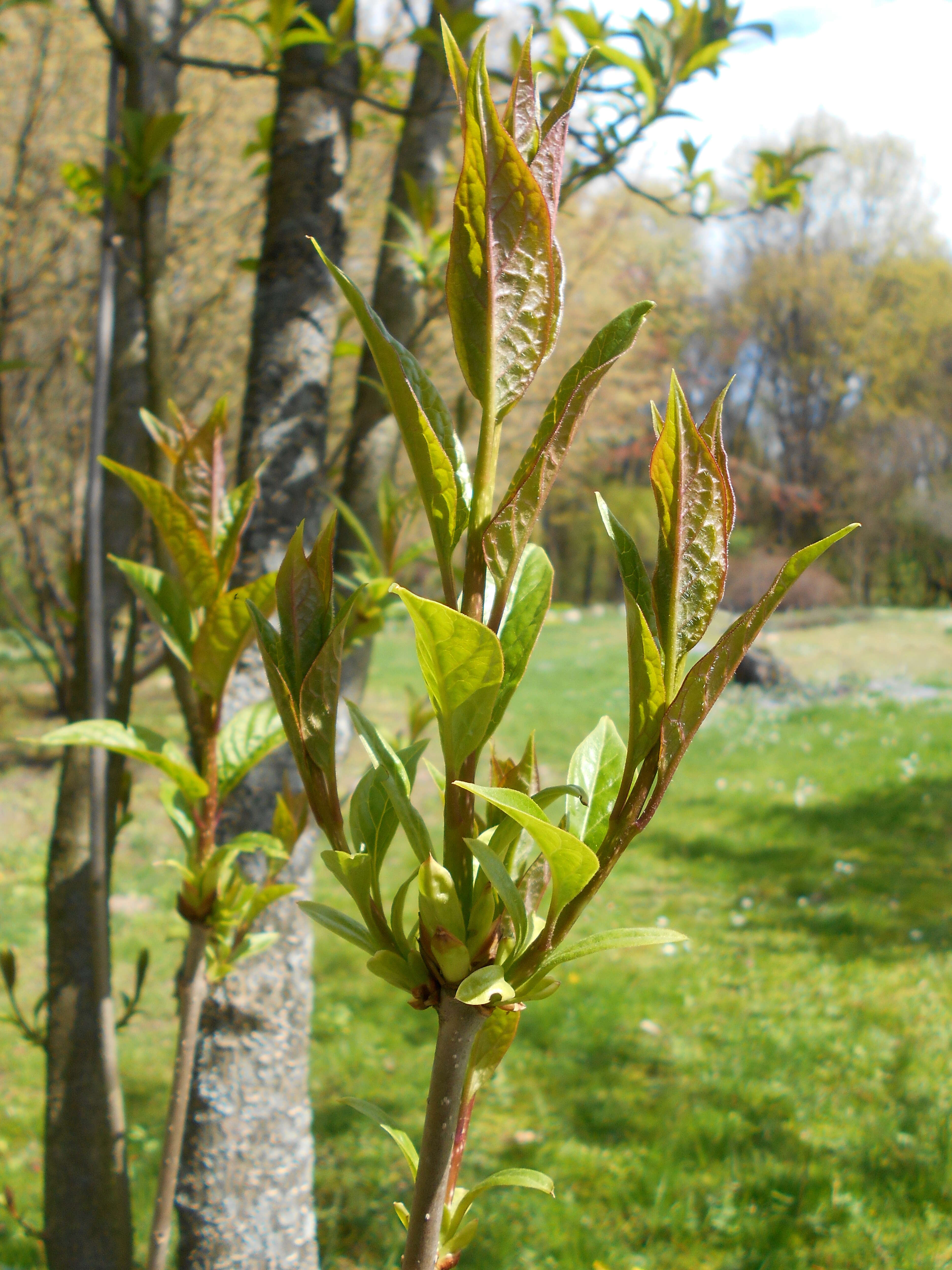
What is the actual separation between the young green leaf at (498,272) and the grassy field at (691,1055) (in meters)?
1.50

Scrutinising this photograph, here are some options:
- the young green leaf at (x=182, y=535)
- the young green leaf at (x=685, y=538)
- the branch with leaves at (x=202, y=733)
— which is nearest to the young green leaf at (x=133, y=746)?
the branch with leaves at (x=202, y=733)

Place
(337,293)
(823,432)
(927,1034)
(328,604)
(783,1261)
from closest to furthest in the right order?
1. (328,604)
2. (337,293)
3. (783,1261)
4. (927,1034)
5. (823,432)

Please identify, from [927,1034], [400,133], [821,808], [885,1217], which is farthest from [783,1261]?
[821,808]

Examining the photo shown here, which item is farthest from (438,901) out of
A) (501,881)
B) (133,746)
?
(133,746)

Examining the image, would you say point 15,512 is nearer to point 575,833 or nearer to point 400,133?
point 400,133

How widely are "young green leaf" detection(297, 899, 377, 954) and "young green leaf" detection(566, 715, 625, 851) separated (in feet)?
0.44

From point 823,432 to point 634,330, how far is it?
2825cm

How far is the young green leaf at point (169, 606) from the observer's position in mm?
842

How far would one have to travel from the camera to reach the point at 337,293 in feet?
6.79

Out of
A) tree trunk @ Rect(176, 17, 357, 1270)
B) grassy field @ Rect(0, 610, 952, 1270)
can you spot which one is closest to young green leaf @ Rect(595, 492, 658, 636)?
tree trunk @ Rect(176, 17, 357, 1270)

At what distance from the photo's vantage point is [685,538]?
0.45m

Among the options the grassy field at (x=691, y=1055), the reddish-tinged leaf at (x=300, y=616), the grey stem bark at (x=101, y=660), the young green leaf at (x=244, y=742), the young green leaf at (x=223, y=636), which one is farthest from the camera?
the grassy field at (x=691, y=1055)

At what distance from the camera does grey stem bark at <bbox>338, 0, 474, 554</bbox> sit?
2.07 meters

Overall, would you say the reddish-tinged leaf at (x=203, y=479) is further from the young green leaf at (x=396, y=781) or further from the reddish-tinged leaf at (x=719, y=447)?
the reddish-tinged leaf at (x=719, y=447)
